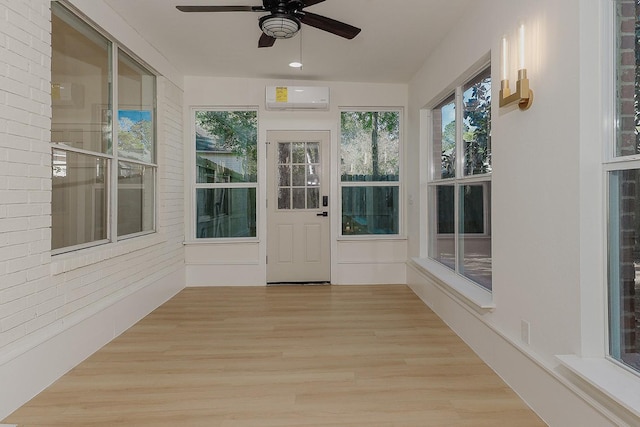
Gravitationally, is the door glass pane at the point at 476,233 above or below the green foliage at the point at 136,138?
below

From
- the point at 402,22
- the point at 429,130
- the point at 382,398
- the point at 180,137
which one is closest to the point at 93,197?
the point at 180,137

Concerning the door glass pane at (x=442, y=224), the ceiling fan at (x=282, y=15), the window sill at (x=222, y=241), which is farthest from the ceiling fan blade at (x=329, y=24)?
the window sill at (x=222, y=241)

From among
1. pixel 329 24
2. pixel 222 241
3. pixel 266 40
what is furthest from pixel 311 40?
pixel 222 241

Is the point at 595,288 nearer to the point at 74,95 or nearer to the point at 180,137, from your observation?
the point at 74,95

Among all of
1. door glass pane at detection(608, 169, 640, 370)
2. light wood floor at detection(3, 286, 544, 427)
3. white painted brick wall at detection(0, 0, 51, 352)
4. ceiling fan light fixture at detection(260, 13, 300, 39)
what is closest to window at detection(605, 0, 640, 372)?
door glass pane at detection(608, 169, 640, 370)

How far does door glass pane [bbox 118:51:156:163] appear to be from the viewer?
135 inches

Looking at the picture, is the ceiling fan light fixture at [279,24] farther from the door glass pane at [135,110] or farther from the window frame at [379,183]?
the window frame at [379,183]

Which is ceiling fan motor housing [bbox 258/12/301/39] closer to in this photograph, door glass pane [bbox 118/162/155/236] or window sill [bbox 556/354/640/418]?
door glass pane [bbox 118/162/155/236]

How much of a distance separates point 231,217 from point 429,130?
269 centimetres

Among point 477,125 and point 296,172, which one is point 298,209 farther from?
point 477,125

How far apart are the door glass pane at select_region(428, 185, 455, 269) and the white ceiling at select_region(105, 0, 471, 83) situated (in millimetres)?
1452

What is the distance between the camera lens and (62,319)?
8.13ft

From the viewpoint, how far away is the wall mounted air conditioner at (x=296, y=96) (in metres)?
4.70

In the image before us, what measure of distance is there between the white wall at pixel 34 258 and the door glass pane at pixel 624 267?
293 cm
